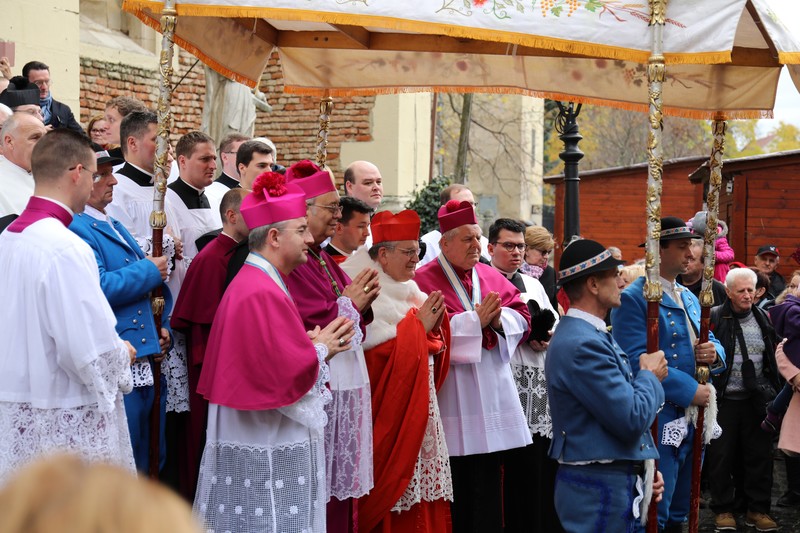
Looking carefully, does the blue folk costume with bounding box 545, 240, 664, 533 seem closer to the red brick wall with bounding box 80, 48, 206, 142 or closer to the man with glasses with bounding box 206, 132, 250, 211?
the man with glasses with bounding box 206, 132, 250, 211

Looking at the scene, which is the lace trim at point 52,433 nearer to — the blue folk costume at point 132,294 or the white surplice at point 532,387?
the blue folk costume at point 132,294

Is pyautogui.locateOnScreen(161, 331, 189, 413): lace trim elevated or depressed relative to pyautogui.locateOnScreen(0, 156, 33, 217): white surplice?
depressed

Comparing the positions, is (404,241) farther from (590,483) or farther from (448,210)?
(590,483)

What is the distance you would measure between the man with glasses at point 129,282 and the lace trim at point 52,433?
794 mm

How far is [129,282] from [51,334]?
0.78 m

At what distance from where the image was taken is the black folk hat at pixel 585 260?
4.96 metres

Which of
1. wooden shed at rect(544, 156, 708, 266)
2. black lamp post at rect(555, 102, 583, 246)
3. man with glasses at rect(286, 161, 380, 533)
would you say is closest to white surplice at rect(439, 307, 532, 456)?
man with glasses at rect(286, 161, 380, 533)

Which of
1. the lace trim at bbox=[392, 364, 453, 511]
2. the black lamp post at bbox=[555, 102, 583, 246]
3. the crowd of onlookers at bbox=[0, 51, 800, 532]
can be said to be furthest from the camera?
the black lamp post at bbox=[555, 102, 583, 246]

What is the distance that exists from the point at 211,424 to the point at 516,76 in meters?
3.47

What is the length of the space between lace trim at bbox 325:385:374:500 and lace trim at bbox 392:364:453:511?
0.46 meters

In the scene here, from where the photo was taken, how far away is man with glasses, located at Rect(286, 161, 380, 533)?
5473mm

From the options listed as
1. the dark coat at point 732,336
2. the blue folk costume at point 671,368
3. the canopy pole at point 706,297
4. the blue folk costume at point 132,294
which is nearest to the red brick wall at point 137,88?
the dark coat at point 732,336

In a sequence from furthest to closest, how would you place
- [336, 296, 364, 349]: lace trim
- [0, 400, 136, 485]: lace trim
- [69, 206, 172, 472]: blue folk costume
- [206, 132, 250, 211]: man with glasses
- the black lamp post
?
the black lamp post → [206, 132, 250, 211]: man with glasses → [336, 296, 364, 349]: lace trim → [69, 206, 172, 472]: blue folk costume → [0, 400, 136, 485]: lace trim

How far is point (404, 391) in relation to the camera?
600cm
